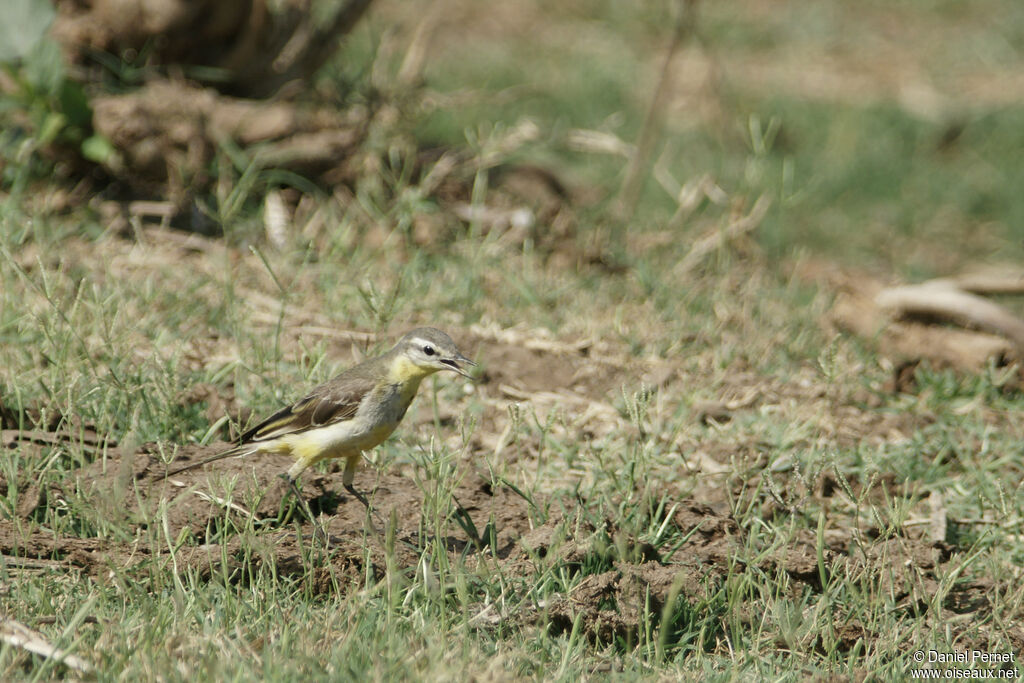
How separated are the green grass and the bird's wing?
310 millimetres

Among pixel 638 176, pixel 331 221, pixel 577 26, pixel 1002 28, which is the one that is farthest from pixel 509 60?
pixel 1002 28

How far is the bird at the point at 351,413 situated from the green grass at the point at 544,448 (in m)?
0.28

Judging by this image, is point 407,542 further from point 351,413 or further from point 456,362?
point 456,362

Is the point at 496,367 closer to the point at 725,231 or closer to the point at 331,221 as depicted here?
the point at 331,221

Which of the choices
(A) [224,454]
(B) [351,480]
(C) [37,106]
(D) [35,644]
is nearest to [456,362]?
(B) [351,480]

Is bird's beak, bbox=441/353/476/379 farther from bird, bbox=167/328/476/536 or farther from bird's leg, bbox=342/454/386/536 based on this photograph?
bird's leg, bbox=342/454/386/536

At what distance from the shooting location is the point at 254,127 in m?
7.97

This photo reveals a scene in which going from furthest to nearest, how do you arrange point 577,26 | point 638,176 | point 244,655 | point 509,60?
point 577,26 → point 509,60 → point 638,176 → point 244,655

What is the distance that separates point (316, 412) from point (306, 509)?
17.6 inches

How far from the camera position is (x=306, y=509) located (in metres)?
4.57

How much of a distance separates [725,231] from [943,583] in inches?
160

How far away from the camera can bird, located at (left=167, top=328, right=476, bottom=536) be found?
479cm

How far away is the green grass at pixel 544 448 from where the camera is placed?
4.11 m

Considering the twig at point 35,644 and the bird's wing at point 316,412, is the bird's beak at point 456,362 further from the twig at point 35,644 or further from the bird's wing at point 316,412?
the twig at point 35,644
